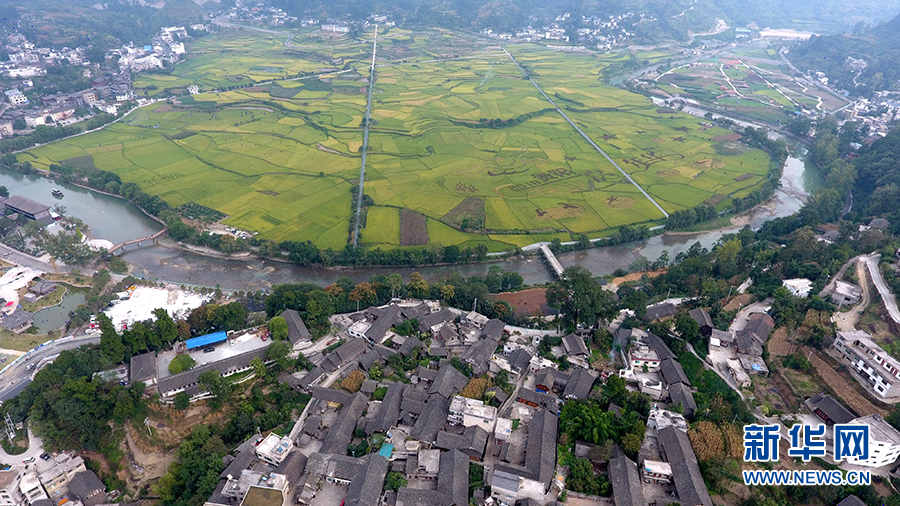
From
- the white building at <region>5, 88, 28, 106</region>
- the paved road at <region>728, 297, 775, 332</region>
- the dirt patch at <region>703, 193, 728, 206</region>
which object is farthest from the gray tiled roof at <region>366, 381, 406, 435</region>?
the white building at <region>5, 88, 28, 106</region>

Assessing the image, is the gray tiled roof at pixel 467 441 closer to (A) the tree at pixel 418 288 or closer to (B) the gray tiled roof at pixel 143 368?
(A) the tree at pixel 418 288

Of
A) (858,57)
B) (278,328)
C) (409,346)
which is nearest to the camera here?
(409,346)

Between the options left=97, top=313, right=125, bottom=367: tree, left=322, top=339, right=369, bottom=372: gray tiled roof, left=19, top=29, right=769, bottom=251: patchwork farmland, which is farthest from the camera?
left=19, top=29, right=769, bottom=251: patchwork farmland

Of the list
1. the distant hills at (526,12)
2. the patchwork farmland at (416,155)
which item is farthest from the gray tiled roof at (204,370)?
the distant hills at (526,12)

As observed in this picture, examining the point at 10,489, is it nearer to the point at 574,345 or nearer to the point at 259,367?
the point at 259,367

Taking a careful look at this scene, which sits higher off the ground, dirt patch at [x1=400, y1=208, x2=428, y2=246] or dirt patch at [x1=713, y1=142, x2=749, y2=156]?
dirt patch at [x1=400, y1=208, x2=428, y2=246]

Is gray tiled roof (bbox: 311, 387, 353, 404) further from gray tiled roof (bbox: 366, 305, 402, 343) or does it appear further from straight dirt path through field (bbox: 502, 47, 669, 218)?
straight dirt path through field (bbox: 502, 47, 669, 218)

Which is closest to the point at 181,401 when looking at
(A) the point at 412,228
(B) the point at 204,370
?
(B) the point at 204,370
